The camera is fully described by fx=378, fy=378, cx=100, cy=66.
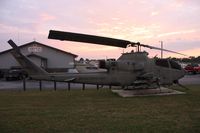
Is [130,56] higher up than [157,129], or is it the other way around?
[130,56]

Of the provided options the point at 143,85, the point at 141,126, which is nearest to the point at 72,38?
the point at 143,85

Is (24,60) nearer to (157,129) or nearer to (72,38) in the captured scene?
(72,38)

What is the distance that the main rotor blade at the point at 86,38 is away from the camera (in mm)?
16922

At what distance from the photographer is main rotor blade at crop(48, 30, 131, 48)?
55.5 feet

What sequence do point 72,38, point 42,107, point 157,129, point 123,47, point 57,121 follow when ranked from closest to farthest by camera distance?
1. point 157,129
2. point 57,121
3. point 42,107
4. point 72,38
5. point 123,47

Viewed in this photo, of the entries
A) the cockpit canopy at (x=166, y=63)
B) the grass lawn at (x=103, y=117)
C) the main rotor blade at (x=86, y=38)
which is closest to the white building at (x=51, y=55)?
the cockpit canopy at (x=166, y=63)

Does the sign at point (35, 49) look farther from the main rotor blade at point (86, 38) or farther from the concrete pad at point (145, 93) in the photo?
the main rotor blade at point (86, 38)

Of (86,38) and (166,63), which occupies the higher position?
(86,38)

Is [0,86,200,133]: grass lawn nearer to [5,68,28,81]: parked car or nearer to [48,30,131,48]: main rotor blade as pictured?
[48,30,131,48]: main rotor blade

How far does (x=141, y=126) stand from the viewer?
33.4ft

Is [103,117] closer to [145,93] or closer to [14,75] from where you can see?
[145,93]

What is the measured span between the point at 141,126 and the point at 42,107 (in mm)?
5631

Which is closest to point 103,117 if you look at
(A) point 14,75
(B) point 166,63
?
(B) point 166,63

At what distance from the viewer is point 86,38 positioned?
1762 cm
